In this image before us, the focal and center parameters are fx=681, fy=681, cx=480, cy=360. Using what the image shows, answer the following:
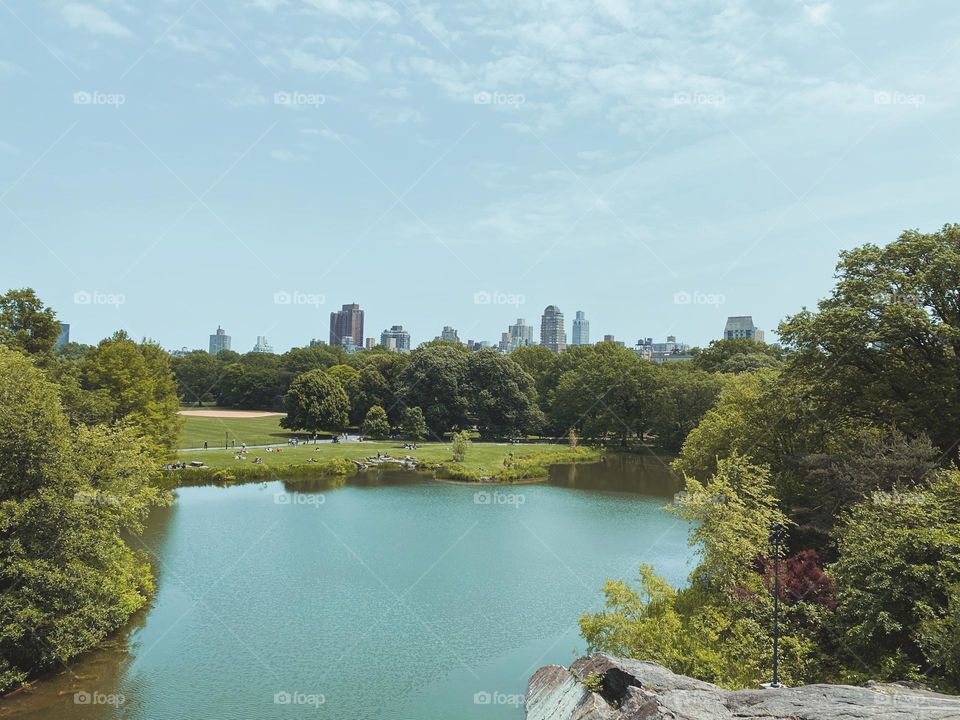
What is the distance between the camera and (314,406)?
7112 cm

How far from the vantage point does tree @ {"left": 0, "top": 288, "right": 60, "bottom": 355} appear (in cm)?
3600

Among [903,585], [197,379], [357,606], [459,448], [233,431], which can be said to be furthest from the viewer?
[197,379]

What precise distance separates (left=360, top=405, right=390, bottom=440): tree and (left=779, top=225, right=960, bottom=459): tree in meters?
51.3

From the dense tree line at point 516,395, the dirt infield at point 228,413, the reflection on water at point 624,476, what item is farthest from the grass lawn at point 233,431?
the reflection on water at point 624,476

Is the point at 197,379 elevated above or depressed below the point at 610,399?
above

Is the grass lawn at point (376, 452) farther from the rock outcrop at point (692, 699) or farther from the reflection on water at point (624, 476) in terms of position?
the rock outcrop at point (692, 699)

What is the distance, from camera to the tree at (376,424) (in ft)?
235

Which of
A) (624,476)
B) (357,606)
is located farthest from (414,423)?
(357,606)

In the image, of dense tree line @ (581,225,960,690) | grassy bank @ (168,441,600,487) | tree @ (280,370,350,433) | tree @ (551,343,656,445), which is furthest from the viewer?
tree @ (280,370,350,433)

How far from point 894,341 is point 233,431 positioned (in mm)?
66122

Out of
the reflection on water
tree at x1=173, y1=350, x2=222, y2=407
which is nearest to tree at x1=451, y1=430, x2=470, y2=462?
the reflection on water

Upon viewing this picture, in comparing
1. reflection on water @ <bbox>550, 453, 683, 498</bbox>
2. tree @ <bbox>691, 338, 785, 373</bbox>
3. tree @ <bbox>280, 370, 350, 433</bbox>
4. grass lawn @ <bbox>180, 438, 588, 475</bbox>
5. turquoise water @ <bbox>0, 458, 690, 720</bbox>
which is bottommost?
turquoise water @ <bbox>0, 458, 690, 720</bbox>

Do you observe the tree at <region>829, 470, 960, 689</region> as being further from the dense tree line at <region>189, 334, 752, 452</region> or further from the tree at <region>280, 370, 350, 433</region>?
the tree at <region>280, 370, 350, 433</region>

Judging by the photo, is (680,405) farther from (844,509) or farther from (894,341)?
(844,509)
